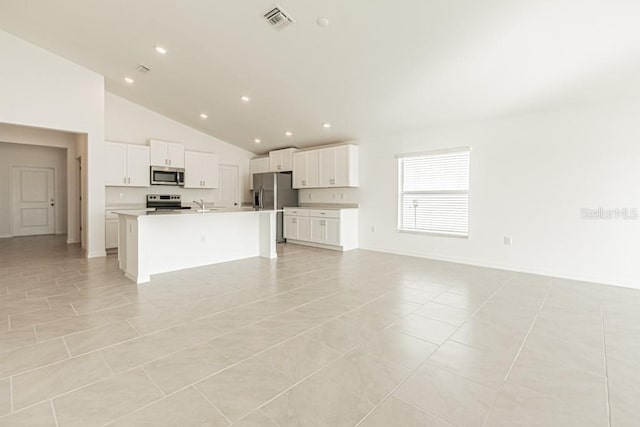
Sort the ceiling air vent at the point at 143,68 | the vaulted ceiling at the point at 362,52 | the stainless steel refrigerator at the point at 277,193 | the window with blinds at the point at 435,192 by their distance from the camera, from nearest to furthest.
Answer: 1. the vaulted ceiling at the point at 362,52
2. the ceiling air vent at the point at 143,68
3. the window with blinds at the point at 435,192
4. the stainless steel refrigerator at the point at 277,193

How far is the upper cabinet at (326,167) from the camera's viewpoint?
21.2 feet

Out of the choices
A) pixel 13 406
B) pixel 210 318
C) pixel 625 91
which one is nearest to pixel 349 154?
pixel 625 91

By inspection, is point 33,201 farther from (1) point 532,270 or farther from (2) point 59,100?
(1) point 532,270

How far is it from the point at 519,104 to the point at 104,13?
540 cm

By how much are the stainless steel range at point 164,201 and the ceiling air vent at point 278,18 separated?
4956 mm

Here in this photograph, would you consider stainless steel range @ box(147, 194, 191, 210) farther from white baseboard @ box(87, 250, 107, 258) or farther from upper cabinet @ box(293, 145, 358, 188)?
upper cabinet @ box(293, 145, 358, 188)

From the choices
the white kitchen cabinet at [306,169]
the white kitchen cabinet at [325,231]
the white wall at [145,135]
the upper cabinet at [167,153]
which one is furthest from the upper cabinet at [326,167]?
the upper cabinet at [167,153]

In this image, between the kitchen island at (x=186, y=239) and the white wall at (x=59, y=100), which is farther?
the white wall at (x=59, y=100)

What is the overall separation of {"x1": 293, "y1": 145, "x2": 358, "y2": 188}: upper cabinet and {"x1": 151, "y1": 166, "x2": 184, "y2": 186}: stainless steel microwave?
257 cm

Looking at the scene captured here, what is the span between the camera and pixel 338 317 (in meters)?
2.84

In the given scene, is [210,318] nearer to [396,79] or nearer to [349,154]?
[396,79]

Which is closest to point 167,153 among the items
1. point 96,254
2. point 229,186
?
point 229,186

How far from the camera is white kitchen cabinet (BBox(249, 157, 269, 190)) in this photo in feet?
26.9

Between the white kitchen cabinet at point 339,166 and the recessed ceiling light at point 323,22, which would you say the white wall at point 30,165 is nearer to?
the white kitchen cabinet at point 339,166
